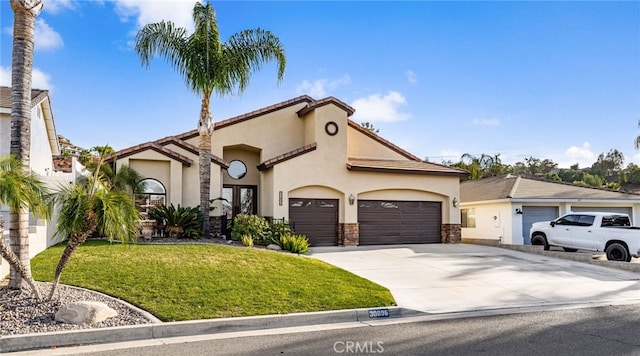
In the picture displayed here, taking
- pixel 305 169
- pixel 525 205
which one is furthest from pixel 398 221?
pixel 525 205

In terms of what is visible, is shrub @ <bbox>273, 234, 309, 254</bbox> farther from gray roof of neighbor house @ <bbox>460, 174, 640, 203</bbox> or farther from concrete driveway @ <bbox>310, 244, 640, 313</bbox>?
gray roof of neighbor house @ <bbox>460, 174, 640, 203</bbox>

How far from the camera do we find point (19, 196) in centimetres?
Result: 681

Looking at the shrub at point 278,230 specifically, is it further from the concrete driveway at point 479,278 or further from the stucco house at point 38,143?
the stucco house at point 38,143

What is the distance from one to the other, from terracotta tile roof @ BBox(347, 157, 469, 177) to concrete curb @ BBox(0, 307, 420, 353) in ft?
39.4

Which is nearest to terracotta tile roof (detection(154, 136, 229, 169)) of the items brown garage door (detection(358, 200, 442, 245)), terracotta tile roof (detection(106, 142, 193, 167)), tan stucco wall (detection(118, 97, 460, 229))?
tan stucco wall (detection(118, 97, 460, 229))

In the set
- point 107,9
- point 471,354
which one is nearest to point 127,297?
point 471,354

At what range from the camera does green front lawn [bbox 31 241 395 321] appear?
26.1ft

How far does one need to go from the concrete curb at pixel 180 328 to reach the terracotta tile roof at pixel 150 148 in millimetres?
11677

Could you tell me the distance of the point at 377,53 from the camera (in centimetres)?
1659

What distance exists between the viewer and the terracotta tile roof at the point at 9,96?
14.4m

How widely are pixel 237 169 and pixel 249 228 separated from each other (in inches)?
242

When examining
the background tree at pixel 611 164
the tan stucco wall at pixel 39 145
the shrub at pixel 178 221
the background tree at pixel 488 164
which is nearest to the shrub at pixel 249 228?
the shrub at pixel 178 221

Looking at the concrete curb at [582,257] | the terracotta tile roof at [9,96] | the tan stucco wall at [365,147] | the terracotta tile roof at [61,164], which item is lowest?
the concrete curb at [582,257]

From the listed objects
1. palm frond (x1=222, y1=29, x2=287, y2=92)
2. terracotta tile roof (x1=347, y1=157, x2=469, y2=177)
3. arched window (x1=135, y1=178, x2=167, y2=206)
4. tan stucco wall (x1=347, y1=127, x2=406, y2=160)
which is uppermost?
palm frond (x1=222, y1=29, x2=287, y2=92)
